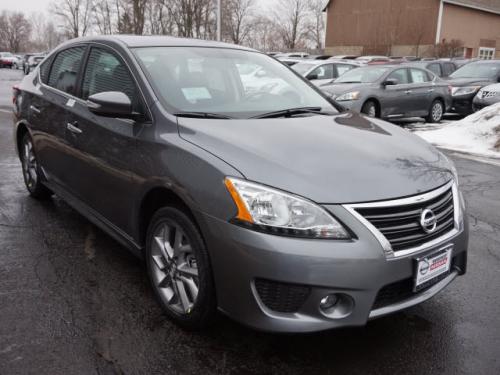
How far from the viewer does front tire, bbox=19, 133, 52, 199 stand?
16.5ft

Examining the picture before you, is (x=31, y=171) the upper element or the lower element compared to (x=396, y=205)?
lower

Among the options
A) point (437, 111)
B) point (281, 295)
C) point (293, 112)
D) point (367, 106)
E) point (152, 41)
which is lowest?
point (437, 111)

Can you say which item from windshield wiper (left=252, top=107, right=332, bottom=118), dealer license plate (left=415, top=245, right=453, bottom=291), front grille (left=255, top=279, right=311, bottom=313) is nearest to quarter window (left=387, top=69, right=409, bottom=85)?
windshield wiper (left=252, top=107, right=332, bottom=118)

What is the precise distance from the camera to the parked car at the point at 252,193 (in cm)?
Answer: 234

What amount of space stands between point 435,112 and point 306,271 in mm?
11862

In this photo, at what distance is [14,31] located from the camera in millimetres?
98375

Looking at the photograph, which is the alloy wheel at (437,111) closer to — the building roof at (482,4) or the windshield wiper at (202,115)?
the windshield wiper at (202,115)

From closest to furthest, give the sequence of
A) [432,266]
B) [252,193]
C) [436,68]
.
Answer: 1. [252,193]
2. [432,266]
3. [436,68]

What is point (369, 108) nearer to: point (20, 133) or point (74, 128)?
point (20, 133)

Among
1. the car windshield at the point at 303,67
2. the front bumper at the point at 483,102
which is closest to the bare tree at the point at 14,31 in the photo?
the car windshield at the point at 303,67

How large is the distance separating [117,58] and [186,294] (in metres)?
1.79

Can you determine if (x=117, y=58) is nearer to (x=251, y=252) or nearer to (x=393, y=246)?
(x=251, y=252)

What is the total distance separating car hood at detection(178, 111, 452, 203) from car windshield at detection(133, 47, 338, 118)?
275 millimetres

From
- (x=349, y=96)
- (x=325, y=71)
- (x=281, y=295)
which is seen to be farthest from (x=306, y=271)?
(x=325, y=71)
